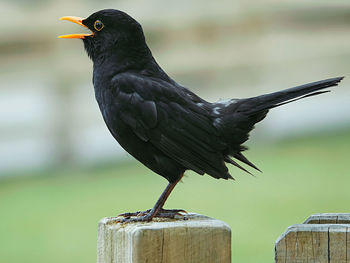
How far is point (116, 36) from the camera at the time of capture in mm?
3471

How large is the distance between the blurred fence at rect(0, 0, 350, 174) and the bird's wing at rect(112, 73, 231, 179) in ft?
20.0

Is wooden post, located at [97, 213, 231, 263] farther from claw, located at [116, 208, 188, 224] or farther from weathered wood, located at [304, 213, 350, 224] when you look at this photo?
claw, located at [116, 208, 188, 224]

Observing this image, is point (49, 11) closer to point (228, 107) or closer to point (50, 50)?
point (50, 50)

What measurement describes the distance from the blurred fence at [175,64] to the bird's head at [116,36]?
5885 millimetres

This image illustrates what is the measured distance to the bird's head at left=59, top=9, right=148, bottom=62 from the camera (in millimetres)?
3457

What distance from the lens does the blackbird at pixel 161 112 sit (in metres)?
3.13

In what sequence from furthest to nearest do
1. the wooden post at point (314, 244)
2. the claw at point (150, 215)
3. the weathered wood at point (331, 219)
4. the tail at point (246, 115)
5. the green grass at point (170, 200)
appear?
the green grass at point (170, 200)
the tail at point (246, 115)
the claw at point (150, 215)
the weathered wood at point (331, 219)
the wooden post at point (314, 244)

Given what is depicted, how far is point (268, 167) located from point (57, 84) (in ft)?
9.29

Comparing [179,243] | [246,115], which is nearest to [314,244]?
[179,243]

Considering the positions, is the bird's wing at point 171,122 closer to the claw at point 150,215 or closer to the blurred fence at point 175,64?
the claw at point 150,215

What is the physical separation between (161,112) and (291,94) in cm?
54

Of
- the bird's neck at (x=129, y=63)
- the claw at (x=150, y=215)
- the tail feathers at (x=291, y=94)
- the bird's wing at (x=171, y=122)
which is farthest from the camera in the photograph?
the bird's neck at (x=129, y=63)

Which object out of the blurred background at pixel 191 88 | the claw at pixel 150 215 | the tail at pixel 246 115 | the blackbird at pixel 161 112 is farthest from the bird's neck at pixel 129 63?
the blurred background at pixel 191 88

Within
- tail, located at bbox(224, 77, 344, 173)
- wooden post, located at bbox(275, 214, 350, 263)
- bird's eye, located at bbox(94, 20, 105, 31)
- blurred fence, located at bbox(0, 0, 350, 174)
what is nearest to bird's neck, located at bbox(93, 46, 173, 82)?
bird's eye, located at bbox(94, 20, 105, 31)
